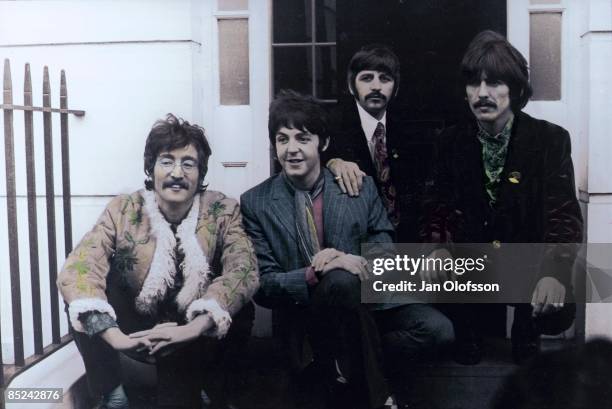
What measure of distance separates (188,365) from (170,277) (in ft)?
1.30

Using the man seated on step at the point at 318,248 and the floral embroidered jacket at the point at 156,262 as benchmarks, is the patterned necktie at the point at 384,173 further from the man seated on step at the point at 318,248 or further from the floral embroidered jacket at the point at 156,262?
the floral embroidered jacket at the point at 156,262

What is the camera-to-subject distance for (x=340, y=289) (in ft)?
10.6

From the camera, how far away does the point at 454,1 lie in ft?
10.7

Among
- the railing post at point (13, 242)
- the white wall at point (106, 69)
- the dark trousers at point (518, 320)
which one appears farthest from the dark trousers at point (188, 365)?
the dark trousers at point (518, 320)

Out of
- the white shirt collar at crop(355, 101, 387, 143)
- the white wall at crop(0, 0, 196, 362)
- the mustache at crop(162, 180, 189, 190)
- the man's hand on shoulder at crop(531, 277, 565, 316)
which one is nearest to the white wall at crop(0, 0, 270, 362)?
the white wall at crop(0, 0, 196, 362)

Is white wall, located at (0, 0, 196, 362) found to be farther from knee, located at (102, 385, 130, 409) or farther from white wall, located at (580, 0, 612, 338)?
white wall, located at (580, 0, 612, 338)

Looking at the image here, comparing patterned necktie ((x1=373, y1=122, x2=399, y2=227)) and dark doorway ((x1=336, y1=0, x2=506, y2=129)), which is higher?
dark doorway ((x1=336, y1=0, x2=506, y2=129))

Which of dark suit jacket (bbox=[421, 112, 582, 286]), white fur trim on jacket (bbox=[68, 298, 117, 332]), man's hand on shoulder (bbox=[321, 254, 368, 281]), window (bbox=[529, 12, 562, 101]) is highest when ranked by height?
window (bbox=[529, 12, 562, 101])

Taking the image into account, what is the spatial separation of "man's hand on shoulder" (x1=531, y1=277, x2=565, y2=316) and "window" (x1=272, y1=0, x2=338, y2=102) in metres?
1.21

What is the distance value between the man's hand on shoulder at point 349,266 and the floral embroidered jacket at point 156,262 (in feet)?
1.12

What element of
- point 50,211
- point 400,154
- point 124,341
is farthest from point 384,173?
point 50,211

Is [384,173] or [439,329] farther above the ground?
[384,173]

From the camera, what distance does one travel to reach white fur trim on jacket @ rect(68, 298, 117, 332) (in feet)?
11.0

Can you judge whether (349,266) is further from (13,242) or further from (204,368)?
(13,242)
